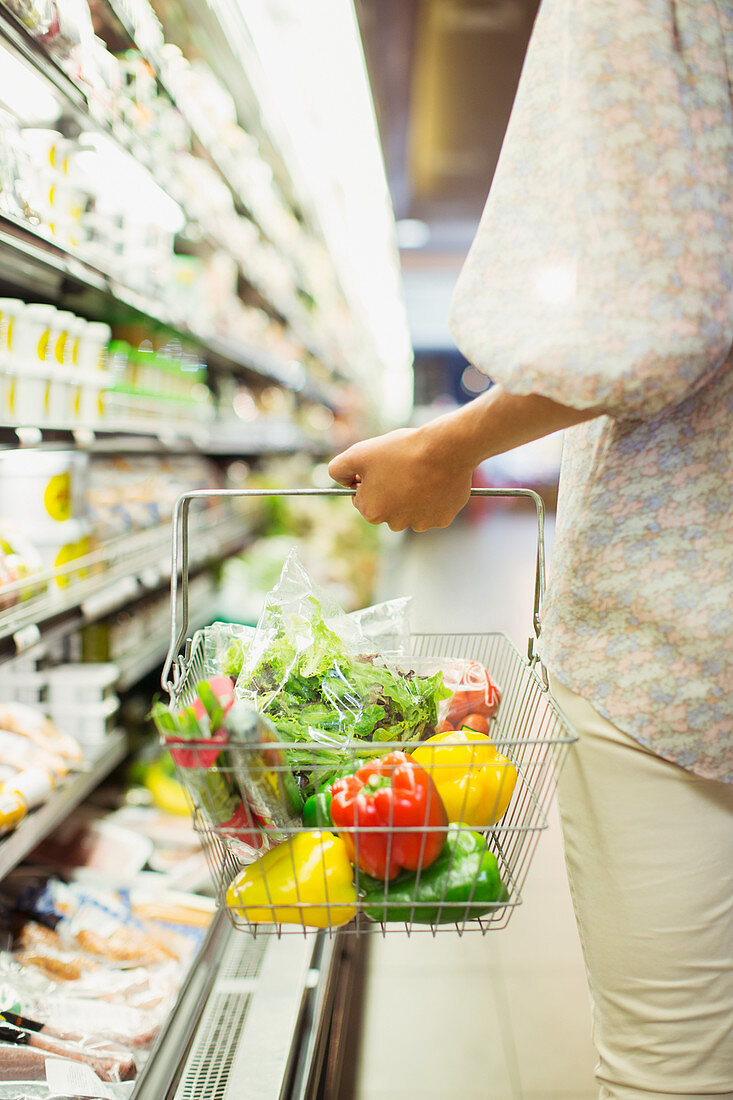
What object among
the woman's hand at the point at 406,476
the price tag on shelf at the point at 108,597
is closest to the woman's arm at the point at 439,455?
the woman's hand at the point at 406,476

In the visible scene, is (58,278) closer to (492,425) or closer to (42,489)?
(42,489)

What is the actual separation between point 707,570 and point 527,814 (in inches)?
13.0

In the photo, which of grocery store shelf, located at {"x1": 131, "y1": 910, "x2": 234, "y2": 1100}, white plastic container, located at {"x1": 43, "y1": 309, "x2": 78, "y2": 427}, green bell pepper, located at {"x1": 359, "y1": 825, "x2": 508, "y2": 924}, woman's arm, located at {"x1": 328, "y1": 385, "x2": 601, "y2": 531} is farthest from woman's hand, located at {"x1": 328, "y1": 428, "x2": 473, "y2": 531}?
white plastic container, located at {"x1": 43, "y1": 309, "x2": 78, "y2": 427}

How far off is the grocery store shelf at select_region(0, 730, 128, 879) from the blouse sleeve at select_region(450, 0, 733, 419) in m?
1.34

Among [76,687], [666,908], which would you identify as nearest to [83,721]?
[76,687]

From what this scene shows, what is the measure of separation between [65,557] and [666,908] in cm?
178

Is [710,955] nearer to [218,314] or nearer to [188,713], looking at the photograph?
[188,713]

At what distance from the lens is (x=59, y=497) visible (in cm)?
228

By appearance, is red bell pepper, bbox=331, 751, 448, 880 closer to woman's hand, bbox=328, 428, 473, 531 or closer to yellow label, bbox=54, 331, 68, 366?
woman's hand, bbox=328, 428, 473, 531

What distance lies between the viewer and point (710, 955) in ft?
3.03

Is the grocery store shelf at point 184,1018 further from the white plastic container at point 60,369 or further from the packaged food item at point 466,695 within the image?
the white plastic container at point 60,369

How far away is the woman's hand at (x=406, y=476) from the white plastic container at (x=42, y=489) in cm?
136

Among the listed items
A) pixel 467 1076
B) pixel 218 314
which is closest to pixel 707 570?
pixel 467 1076

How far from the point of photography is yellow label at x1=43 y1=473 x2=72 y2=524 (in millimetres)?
2225
